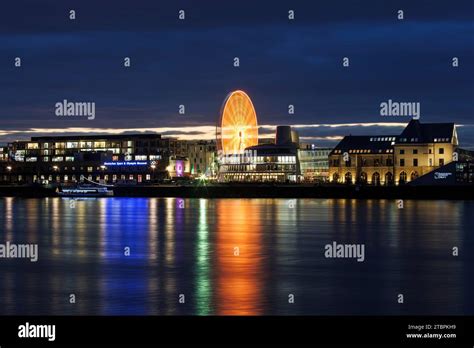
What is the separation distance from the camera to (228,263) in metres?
41.9

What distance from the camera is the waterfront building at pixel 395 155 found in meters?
169

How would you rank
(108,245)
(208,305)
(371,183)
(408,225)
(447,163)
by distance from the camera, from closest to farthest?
(208,305) → (108,245) → (408,225) → (447,163) → (371,183)

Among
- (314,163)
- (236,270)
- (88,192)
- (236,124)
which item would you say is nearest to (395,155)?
(314,163)

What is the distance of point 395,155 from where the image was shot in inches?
6786

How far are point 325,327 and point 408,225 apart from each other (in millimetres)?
45152

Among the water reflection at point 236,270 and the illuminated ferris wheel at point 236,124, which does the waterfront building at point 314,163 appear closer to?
the illuminated ferris wheel at point 236,124

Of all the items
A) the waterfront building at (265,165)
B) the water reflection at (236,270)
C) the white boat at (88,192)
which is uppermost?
the waterfront building at (265,165)

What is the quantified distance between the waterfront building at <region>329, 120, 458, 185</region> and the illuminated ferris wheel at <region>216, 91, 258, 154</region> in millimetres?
31262

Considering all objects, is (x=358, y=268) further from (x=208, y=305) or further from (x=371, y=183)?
(x=371, y=183)

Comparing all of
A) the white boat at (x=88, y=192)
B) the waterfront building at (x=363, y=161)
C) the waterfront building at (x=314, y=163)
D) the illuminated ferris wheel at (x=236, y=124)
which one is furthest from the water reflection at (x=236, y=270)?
the waterfront building at (x=314, y=163)

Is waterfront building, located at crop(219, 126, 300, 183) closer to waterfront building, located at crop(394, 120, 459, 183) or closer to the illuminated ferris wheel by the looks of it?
waterfront building, located at crop(394, 120, 459, 183)

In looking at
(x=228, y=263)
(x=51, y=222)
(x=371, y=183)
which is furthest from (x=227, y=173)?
(x=228, y=263)

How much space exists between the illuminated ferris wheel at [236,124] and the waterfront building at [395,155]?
3126cm

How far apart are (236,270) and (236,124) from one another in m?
108
